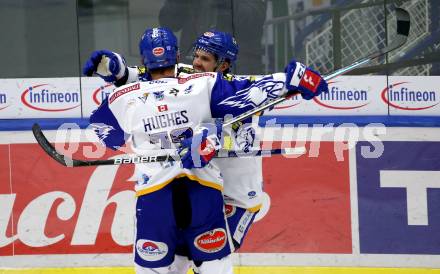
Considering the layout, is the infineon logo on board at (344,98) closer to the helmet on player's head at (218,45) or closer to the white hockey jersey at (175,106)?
the helmet on player's head at (218,45)

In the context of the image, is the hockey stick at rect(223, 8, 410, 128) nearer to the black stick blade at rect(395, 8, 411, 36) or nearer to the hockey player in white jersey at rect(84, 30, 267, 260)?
the black stick blade at rect(395, 8, 411, 36)

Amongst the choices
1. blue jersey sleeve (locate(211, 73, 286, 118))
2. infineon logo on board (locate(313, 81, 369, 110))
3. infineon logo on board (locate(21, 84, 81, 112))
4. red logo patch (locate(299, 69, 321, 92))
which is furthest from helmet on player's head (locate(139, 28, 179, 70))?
infineon logo on board (locate(313, 81, 369, 110))

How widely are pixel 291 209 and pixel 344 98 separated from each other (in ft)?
2.49

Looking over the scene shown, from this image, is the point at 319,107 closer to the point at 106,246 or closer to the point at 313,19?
the point at 313,19

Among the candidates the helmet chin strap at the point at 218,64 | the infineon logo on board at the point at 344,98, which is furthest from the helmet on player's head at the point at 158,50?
the infineon logo on board at the point at 344,98

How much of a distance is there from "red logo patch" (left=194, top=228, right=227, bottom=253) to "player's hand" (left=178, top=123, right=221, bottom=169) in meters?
0.32

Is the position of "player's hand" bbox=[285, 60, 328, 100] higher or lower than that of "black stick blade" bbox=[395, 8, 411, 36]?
lower

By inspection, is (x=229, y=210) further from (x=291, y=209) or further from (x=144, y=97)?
(x=291, y=209)

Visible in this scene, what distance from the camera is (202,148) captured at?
13.3ft

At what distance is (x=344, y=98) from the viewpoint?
6.08 meters

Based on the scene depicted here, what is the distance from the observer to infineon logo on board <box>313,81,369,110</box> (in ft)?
19.9

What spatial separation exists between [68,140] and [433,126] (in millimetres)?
2230

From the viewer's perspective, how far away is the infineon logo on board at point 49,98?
19.9 feet

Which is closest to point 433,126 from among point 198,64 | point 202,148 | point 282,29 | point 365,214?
point 365,214
